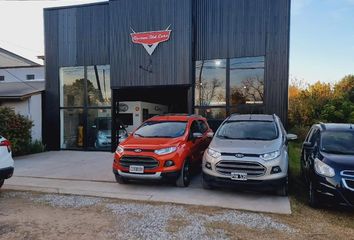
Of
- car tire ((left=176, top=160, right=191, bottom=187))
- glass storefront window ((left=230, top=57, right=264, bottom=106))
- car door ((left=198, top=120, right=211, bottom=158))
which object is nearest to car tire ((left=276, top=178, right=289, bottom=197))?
car tire ((left=176, top=160, right=191, bottom=187))

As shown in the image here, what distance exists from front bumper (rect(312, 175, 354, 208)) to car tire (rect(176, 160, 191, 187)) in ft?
9.82

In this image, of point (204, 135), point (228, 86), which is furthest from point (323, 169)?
point (228, 86)

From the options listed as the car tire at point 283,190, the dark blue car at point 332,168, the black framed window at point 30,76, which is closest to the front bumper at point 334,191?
the dark blue car at point 332,168

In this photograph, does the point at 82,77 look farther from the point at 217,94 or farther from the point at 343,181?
the point at 343,181

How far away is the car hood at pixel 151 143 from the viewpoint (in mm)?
6879

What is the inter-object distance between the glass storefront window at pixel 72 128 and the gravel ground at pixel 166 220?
8.23m

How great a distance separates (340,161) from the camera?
5.27 meters

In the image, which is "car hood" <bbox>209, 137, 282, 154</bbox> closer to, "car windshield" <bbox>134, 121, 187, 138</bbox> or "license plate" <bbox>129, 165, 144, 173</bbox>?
"car windshield" <bbox>134, 121, 187, 138</bbox>

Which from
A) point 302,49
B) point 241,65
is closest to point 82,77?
point 241,65

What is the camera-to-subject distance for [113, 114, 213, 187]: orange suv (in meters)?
6.74

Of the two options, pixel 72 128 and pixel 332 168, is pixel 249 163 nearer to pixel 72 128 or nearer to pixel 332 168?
pixel 332 168

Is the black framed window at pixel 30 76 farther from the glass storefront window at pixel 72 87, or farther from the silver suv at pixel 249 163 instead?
the silver suv at pixel 249 163

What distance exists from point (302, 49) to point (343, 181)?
23.4 m

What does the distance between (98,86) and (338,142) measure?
10992 mm
